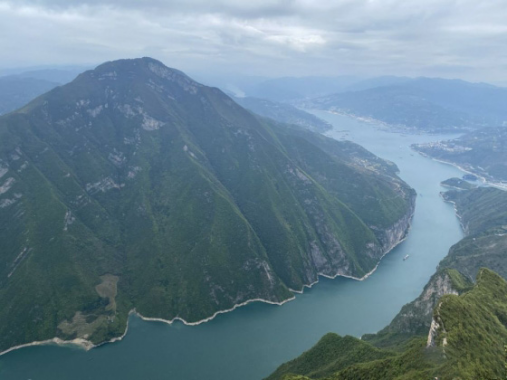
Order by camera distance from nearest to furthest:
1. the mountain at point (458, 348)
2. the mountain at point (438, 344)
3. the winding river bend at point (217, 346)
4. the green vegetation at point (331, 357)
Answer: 1. the mountain at point (458, 348)
2. the mountain at point (438, 344)
3. the green vegetation at point (331, 357)
4. the winding river bend at point (217, 346)

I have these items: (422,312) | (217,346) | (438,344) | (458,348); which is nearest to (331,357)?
(422,312)

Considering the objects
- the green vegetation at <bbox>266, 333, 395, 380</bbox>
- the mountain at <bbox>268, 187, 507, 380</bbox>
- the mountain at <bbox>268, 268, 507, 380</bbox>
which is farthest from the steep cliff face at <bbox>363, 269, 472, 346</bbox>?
the mountain at <bbox>268, 268, 507, 380</bbox>

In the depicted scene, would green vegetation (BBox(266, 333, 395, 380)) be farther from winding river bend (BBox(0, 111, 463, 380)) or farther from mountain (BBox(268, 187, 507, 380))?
winding river bend (BBox(0, 111, 463, 380))

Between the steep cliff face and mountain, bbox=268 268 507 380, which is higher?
mountain, bbox=268 268 507 380

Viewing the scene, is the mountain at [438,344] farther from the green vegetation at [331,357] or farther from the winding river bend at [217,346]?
the winding river bend at [217,346]

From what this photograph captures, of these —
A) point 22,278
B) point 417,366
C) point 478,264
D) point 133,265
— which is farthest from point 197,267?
point 478,264

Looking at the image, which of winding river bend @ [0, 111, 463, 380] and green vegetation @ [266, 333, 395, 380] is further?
winding river bend @ [0, 111, 463, 380]

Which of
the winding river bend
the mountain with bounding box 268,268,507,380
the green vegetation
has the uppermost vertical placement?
the mountain with bounding box 268,268,507,380

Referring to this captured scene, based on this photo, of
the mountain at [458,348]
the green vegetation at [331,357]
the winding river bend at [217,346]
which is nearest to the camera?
the mountain at [458,348]

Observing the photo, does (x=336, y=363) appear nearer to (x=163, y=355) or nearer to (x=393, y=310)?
(x=163, y=355)

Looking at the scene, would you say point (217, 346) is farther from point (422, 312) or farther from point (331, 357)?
point (422, 312)

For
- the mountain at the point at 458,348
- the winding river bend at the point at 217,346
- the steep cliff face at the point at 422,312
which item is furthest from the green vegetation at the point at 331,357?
the steep cliff face at the point at 422,312

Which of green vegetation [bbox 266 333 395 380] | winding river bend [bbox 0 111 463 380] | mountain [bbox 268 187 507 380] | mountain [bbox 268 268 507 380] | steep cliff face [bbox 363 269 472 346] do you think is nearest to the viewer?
mountain [bbox 268 268 507 380]
